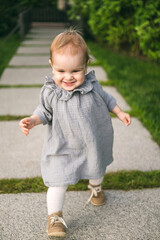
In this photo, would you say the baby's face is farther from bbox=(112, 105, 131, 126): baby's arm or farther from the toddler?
bbox=(112, 105, 131, 126): baby's arm

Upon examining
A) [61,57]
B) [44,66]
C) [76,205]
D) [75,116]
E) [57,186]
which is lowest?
[44,66]

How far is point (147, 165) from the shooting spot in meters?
2.46

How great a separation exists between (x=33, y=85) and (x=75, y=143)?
2929mm

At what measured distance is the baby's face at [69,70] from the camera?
1.70m

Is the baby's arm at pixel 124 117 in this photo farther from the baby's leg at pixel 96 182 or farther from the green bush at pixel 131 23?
the green bush at pixel 131 23

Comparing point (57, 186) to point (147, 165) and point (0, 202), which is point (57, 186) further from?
point (147, 165)

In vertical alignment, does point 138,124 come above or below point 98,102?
below

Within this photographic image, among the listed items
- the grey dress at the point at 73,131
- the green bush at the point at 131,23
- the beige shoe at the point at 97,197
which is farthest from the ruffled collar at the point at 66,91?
the green bush at the point at 131,23

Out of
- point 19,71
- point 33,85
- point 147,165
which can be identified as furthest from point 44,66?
point 147,165

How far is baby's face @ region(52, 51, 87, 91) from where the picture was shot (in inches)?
67.0

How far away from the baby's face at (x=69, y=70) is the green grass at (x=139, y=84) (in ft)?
4.36

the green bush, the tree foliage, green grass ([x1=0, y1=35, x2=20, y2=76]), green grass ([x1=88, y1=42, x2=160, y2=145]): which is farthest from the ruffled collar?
the tree foliage

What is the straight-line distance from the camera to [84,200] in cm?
208

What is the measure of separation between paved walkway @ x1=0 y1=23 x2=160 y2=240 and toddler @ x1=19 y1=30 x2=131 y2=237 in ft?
0.50
